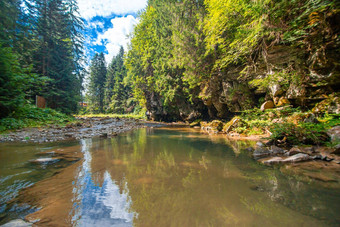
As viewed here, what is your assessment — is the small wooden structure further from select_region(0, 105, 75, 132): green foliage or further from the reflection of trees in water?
the reflection of trees in water

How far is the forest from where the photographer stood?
19.3 ft

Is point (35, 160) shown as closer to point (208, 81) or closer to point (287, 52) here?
point (287, 52)

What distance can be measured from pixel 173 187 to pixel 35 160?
12.0 feet

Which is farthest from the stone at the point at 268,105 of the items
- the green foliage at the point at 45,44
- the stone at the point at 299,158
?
the green foliage at the point at 45,44

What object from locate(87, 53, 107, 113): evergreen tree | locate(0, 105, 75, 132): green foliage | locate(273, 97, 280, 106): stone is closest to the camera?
locate(0, 105, 75, 132): green foliage

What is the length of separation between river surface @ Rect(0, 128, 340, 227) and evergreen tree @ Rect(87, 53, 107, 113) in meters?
49.3

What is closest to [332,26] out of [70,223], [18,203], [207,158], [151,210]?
[207,158]

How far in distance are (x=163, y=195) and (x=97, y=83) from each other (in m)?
52.1

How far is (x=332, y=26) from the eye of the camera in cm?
543

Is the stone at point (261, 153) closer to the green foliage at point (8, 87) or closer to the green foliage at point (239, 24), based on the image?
the green foliage at point (239, 24)

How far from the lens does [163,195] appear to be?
83.1 inches

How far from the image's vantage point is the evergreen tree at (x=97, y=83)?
47.0 meters

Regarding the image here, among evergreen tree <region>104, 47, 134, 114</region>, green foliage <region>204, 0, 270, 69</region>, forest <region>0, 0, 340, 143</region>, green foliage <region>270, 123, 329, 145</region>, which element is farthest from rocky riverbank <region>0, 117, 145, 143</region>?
evergreen tree <region>104, 47, 134, 114</region>

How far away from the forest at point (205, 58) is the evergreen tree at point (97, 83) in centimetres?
2656
